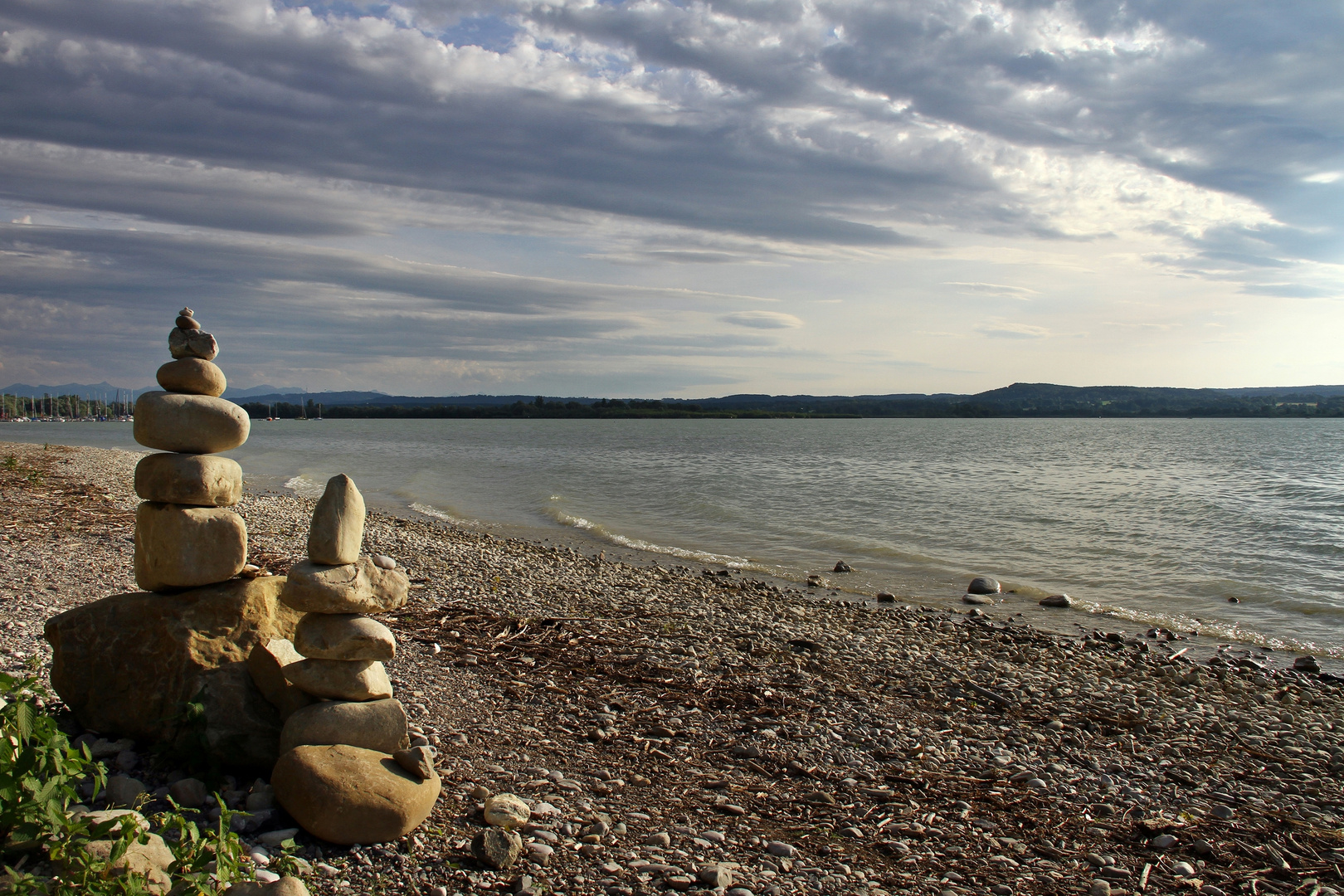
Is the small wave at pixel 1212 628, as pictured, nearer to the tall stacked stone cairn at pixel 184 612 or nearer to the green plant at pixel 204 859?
the tall stacked stone cairn at pixel 184 612

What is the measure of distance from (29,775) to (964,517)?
29.8 meters

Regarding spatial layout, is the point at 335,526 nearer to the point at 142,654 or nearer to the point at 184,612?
the point at 184,612

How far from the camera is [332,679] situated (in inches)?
236

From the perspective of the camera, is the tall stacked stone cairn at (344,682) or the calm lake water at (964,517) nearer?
the tall stacked stone cairn at (344,682)

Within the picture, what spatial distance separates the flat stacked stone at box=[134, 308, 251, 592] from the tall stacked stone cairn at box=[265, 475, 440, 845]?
0.91 m

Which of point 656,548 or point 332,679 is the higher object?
point 332,679

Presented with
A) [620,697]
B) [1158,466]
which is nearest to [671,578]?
→ [620,697]

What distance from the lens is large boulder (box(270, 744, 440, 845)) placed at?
5.07 meters

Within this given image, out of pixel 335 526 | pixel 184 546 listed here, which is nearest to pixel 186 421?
pixel 184 546

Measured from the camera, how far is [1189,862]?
20.5 ft

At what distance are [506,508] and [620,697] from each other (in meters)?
23.7

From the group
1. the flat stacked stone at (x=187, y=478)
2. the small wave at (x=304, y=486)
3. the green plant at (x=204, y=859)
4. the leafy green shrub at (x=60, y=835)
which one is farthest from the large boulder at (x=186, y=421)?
the small wave at (x=304, y=486)

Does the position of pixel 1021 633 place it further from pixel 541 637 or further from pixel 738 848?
pixel 738 848

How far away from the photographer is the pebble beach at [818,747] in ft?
18.5
